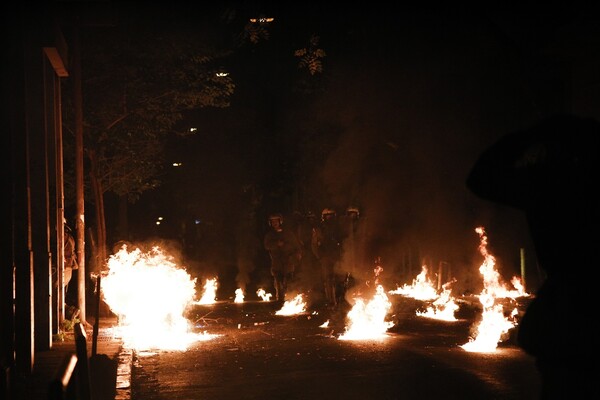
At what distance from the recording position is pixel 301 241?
902 inches

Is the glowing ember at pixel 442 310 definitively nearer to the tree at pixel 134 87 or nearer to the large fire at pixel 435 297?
the large fire at pixel 435 297

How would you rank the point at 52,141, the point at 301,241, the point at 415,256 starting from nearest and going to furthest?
1. the point at 52,141
2. the point at 301,241
3. the point at 415,256

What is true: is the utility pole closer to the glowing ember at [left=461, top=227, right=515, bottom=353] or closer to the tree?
the tree

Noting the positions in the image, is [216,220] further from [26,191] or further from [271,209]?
[26,191]

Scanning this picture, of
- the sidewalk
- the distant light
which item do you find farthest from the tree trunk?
the distant light

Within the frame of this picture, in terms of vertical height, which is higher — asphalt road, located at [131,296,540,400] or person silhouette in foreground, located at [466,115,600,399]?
person silhouette in foreground, located at [466,115,600,399]

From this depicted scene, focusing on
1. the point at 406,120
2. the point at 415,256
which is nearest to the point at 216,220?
the point at 415,256

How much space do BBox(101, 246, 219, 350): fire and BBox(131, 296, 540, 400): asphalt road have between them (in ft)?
2.42

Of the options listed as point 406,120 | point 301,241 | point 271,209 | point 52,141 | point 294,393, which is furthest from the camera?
point 271,209

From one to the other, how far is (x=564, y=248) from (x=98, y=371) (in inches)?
308

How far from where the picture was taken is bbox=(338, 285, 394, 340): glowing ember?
43.2 ft

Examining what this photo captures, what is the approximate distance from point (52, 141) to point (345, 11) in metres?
5.65

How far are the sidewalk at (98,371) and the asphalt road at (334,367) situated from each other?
6.7 inches

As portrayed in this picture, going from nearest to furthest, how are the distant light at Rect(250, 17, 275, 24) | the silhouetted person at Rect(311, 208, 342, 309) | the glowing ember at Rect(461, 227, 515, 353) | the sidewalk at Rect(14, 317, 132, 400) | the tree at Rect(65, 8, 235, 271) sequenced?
the sidewalk at Rect(14, 317, 132, 400) < the distant light at Rect(250, 17, 275, 24) < the glowing ember at Rect(461, 227, 515, 353) < the silhouetted person at Rect(311, 208, 342, 309) < the tree at Rect(65, 8, 235, 271)
